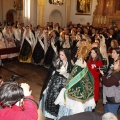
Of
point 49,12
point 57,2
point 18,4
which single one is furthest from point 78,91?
point 18,4

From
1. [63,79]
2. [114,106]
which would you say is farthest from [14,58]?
[114,106]

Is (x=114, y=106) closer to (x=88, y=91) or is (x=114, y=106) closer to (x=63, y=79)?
(x=88, y=91)

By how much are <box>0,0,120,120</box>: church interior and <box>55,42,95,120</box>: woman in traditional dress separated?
108 cm

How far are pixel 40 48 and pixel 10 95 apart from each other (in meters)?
6.61

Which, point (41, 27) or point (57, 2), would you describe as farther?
point (57, 2)

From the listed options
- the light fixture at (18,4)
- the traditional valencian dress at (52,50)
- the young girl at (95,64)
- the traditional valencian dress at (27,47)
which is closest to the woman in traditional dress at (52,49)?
the traditional valencian dress at (52,50)

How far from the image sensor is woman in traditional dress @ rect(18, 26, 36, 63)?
8586 millimetres

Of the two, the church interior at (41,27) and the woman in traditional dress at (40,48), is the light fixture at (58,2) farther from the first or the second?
the woman in traditional dress at (40,48)

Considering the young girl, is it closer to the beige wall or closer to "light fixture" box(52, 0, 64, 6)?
the beige wall

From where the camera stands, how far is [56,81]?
3883mm

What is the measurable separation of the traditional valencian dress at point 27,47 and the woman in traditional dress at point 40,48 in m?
0.28

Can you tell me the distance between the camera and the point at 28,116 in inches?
73.6

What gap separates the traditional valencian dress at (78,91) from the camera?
3.50 meters

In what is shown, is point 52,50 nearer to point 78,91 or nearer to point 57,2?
point 78,91
